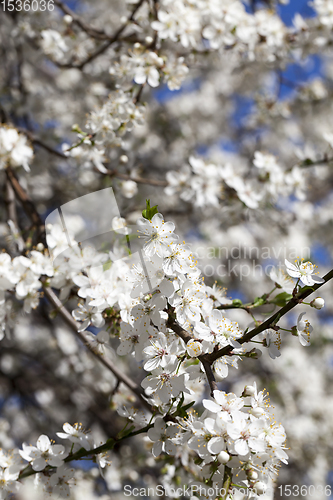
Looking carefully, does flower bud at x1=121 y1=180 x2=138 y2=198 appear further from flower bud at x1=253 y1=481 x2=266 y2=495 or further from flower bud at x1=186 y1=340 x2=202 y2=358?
flower bud at x1=253 y1=481 x2=266 y2=495

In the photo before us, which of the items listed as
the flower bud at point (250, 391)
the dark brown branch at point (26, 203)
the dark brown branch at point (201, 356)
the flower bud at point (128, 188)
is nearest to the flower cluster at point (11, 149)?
the dark brown branch at point (26, 203)

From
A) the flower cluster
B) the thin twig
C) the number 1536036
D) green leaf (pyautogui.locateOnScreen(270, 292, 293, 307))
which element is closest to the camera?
green leaf (pyautogui.locateOnScreen(270, 292, 293, 307))

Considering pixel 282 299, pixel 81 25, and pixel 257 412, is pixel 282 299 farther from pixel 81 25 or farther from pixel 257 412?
pixel 81 25

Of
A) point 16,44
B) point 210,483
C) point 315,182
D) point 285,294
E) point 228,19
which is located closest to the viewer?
point 210,483

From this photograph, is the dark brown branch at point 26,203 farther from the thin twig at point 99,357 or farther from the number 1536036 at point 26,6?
the number 1536036 at point 26,6

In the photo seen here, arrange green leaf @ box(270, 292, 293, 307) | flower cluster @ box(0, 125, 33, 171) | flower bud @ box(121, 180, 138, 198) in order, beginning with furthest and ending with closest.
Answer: flower bud @ box(121, 180, 138, 198)
flower cluster @ box(0, 125, 33, 171)
green leaf @ box(270, 292, 293, 307)

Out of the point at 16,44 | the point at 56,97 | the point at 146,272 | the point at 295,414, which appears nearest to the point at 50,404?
the point at 295,414

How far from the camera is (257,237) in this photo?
6.38 metres

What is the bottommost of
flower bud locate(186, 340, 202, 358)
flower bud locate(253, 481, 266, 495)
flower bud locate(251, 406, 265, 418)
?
flower bud locate(253, 481, 266, 495)

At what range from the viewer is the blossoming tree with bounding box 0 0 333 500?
120 centimetres

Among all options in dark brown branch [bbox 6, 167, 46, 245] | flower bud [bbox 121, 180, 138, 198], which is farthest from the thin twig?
flower bud [bbox 121, 180, 138, 198]

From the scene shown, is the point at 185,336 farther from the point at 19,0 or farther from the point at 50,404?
the point at 50,404

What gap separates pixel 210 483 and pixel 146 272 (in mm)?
661

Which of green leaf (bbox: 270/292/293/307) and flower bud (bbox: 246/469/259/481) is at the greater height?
green leaf (bbox: 270/292/293/307)
